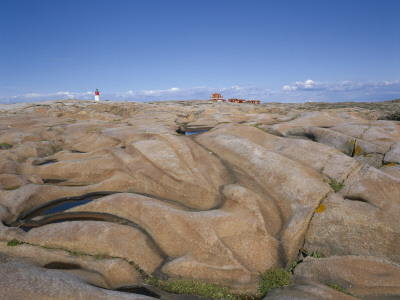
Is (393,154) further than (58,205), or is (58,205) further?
→ (393,154)

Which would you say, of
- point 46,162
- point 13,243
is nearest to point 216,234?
point 13,243

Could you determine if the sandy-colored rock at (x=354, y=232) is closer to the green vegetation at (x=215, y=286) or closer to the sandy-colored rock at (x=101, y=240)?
the green vegetation at (x=215, y=286)

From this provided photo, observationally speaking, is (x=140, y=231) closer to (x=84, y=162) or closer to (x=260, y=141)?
(x=84, y=162)

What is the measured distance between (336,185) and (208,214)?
853 cm

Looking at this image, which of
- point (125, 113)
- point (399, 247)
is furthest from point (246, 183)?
point (125, 113)

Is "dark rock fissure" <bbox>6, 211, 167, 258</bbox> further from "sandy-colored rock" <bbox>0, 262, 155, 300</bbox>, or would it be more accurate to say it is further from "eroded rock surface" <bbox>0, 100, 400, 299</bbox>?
"sandy-colored rock" <bbox>0, 262, 155, 300</bbox>

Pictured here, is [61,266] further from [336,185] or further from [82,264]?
[336,185]

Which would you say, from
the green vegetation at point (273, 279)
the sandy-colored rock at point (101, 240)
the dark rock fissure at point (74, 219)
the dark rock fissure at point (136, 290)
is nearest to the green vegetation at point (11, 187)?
the dark rock fissure at point (74, 219)

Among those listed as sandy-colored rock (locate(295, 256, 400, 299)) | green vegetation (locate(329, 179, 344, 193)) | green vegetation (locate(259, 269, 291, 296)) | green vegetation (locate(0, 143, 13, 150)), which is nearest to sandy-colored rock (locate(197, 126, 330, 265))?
green vegetation (locate(329, 179, 344, 193))

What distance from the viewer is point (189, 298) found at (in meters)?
11.2

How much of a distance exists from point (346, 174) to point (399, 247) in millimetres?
5514

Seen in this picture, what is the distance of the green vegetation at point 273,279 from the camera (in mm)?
12094

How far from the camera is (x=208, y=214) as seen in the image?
15.4 meters

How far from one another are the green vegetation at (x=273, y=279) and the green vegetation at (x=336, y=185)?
266 inches
